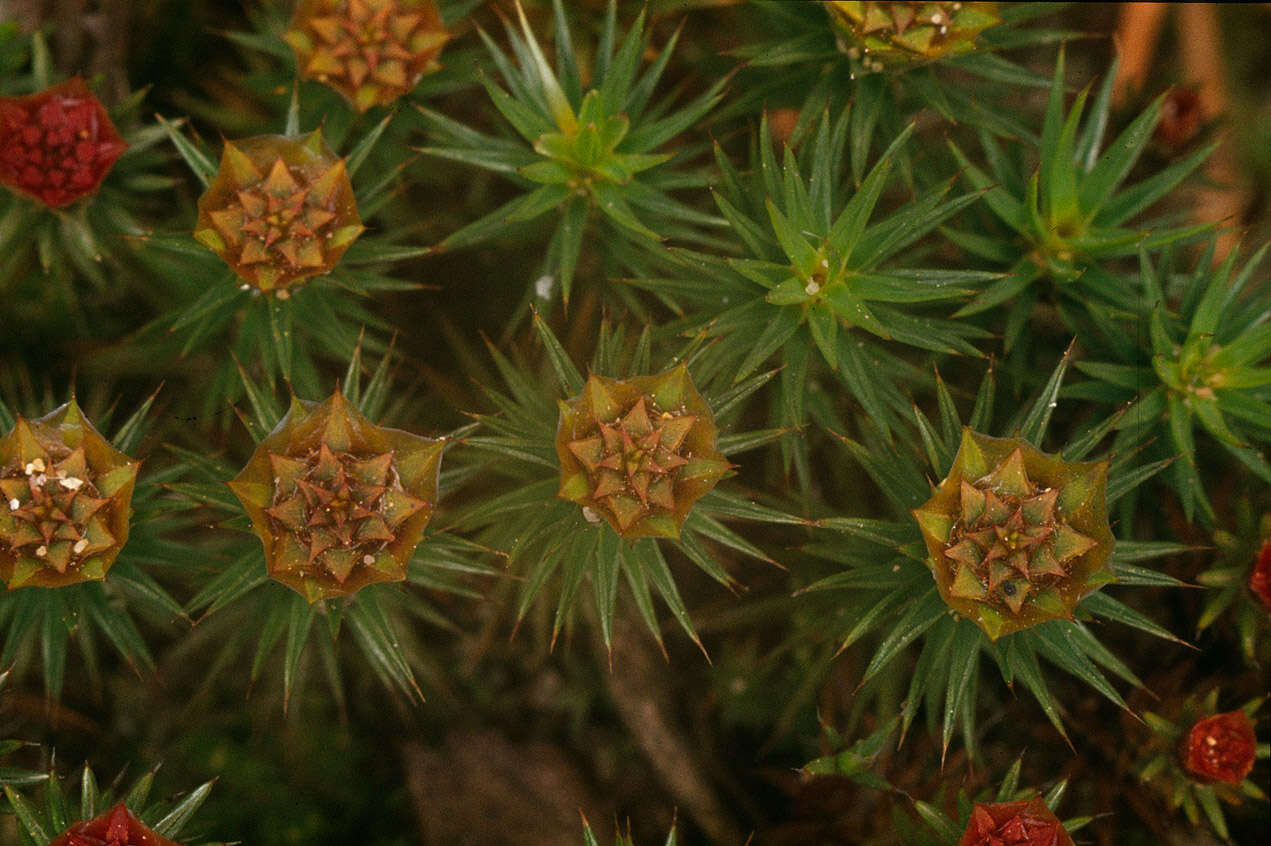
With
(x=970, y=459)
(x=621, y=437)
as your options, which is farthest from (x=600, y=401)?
(x=970, y=459)

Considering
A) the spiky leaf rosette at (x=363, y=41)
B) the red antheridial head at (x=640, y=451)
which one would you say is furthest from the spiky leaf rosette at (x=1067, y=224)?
the spiky leaf rosette at (x=363, y=41)

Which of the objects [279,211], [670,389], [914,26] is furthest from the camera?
[914,26]

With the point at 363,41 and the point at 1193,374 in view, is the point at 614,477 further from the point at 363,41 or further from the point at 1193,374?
the point at 1193,374

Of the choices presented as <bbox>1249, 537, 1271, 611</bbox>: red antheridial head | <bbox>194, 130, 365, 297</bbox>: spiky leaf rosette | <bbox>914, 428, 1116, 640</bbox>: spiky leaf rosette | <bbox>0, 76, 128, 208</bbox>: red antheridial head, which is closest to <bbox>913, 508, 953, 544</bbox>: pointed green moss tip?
<bbox>914, 428, 1116, 640</bbox>: spiky leaf rosette

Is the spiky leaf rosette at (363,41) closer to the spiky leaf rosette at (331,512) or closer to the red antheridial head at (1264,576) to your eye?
the spiky leaf rosette at (331,512)

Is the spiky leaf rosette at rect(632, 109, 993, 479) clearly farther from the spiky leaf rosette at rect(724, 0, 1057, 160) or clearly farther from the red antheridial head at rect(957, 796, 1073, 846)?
the red antheridial head at rect(957, 796, 1073, 846)
